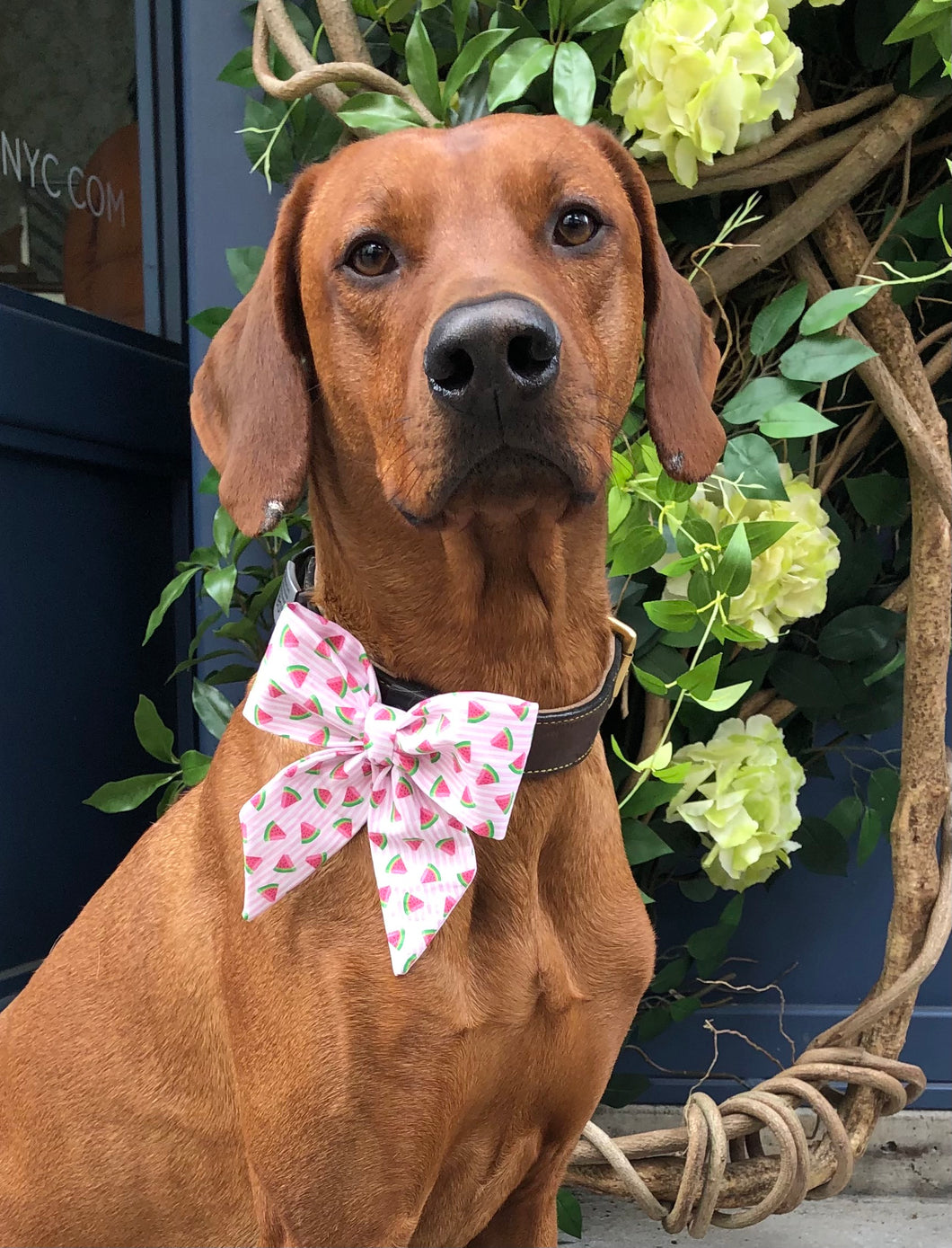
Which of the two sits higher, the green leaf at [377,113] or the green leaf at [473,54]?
the green leaf at [473,54]

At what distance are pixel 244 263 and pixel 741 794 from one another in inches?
43.6

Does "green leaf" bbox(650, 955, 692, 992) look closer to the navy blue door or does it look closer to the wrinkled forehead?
the navy blue door

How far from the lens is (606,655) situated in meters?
1.10

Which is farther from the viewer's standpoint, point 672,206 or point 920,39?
point 672,206

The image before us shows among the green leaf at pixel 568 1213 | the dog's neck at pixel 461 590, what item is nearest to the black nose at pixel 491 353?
the dog's neck at pixel 461 590

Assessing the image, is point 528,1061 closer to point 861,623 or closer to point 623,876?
point 623,876

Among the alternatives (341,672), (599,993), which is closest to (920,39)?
(341,672)

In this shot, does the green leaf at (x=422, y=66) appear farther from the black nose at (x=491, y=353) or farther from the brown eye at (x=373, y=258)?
the black nose at (x=491, y=353)

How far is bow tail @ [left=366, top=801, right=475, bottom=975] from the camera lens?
89 cm

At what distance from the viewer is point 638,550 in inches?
52.5

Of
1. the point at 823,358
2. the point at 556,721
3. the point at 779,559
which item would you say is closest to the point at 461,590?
the point at 556,721

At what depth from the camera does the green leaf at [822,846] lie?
1.71 metres

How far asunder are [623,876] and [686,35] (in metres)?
1.00

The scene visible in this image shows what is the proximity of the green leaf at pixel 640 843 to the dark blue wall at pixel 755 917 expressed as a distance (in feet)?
1.43
